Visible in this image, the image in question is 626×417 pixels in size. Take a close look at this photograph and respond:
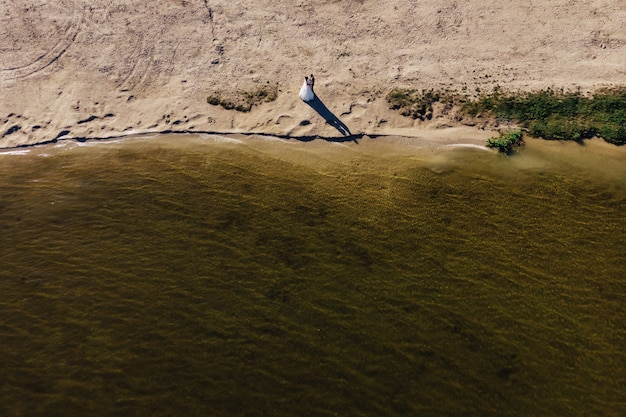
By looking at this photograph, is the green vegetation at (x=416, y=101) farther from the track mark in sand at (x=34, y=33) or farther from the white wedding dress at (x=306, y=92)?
the track mark in sand at (x=34, y=33)

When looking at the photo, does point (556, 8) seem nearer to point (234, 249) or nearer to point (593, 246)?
point (593, 246)

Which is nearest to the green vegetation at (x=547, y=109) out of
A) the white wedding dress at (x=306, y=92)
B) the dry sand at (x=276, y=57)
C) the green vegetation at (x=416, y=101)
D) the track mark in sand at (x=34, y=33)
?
the green vegetation at (x=416, y=101)

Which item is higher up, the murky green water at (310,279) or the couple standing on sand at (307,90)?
the couple standing on sand at (307,90)

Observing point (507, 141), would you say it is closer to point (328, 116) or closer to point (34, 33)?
point (328, 116)

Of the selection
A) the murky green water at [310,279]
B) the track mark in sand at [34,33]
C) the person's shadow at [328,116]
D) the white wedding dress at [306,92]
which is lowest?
the murky green water at [310,279]

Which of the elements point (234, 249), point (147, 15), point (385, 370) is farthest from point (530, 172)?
point (147, 15)

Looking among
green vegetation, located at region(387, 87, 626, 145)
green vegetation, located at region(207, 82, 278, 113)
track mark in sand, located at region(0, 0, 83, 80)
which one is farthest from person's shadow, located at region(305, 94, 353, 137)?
track mark in sand, located at region(0, 0, 83, 80)

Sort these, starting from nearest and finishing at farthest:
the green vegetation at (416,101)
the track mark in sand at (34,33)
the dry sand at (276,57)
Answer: the green vegetation at (416,101)
the dry sand at (276,57)
the track mark in sand at (34,33)
